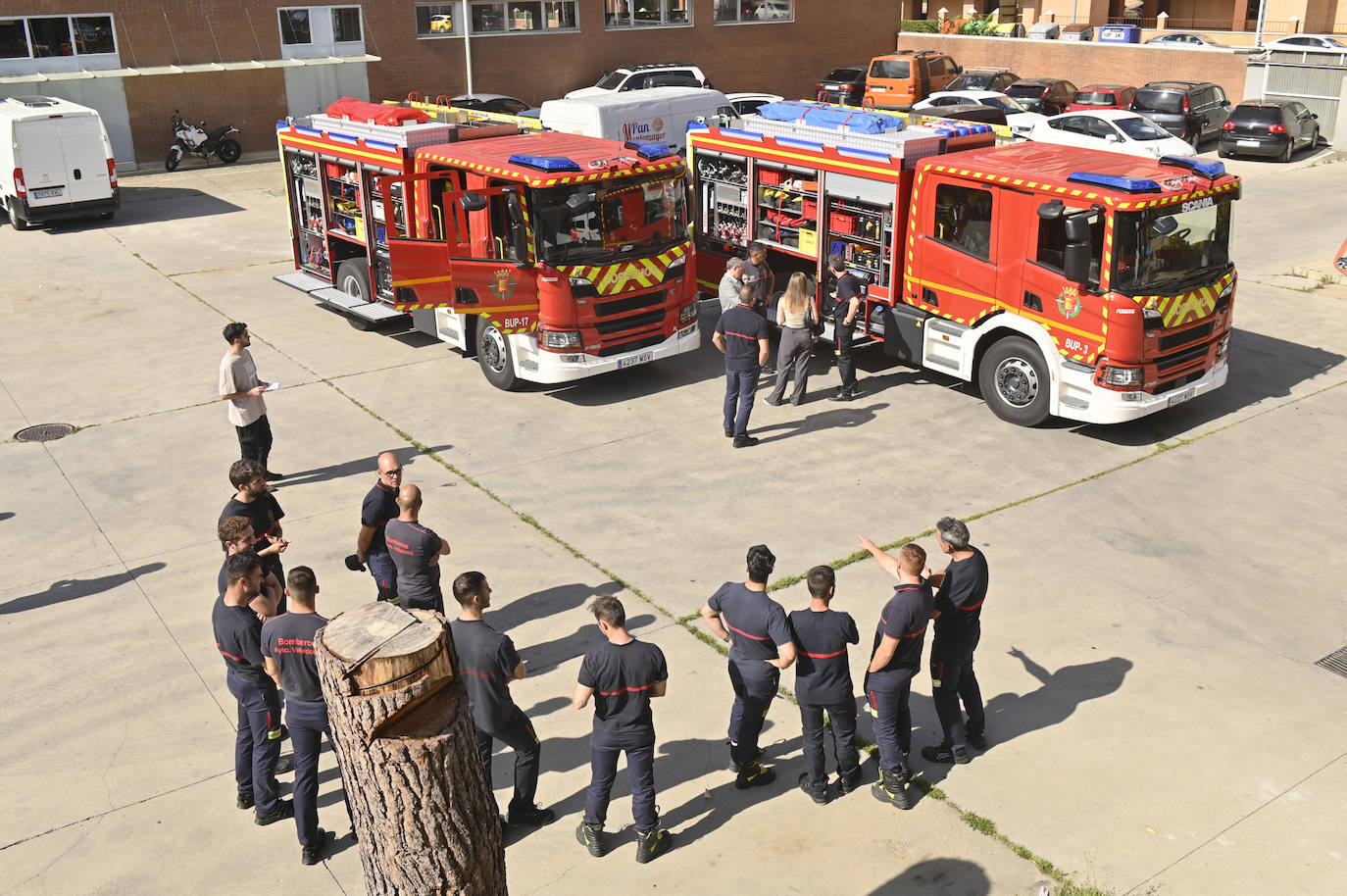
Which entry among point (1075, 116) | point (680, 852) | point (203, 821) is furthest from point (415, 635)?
point (1075, 116)

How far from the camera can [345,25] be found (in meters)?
31.4

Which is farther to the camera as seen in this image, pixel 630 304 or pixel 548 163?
pixel 630 304

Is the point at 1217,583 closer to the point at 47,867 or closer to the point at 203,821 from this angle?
the point at 203,821

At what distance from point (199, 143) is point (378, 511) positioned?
24558mm

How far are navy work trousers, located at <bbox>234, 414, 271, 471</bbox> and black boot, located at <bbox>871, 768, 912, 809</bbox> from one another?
6.56m

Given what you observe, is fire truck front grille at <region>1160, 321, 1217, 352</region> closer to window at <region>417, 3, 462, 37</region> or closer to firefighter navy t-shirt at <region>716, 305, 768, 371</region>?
firefighter navy t-shirt at <region>716, 305, 768, 371</region>

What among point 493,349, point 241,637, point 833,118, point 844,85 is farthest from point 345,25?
point 241,637

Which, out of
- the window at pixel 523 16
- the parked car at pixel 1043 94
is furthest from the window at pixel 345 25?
the parked car at pixel 1043 94

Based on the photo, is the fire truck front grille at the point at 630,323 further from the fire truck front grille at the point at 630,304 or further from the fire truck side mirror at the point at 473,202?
the fire truck side mirror at the point at 473,202

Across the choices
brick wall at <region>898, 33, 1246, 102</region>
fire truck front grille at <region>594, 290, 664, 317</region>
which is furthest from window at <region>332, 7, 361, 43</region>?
fire truck front grille at <region>594, 290, 664, 317</region>

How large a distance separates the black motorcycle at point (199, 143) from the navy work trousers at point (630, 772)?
26993 millimetres

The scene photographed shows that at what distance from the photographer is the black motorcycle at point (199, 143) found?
96.0ft

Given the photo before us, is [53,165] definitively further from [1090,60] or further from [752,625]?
[1090,60]

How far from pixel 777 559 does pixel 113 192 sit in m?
18.5
